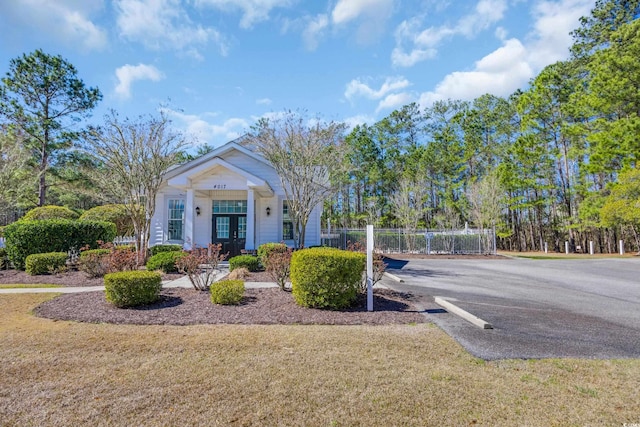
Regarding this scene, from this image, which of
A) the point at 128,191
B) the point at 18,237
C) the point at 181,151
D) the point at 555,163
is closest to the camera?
the point at 18,237

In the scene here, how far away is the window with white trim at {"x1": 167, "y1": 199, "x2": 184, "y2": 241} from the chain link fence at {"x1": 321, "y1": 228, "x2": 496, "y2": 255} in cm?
965

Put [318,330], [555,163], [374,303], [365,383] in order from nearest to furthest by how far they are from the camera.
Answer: [365,383]
[318,330]
[374,303]
[555,163]

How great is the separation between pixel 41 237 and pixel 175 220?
4.91 metres

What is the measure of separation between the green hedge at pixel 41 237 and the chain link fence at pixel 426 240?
13646 mm

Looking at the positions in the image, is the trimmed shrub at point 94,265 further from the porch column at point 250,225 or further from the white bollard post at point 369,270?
the white bollard post at point 369,270

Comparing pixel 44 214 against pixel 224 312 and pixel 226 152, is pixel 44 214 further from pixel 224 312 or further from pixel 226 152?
pixel 224 312

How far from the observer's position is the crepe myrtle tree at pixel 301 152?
42.7 ft

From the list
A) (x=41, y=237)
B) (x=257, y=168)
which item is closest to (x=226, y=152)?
(x=257, y=168)

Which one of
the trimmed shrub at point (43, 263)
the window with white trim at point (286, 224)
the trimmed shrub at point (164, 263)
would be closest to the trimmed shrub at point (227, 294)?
the trimmed shrub at point (164, 263)

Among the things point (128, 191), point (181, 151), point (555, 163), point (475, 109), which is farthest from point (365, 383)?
point (475, 109)

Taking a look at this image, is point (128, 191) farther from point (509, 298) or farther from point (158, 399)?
point (509, 298)

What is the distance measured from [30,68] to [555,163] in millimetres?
42158

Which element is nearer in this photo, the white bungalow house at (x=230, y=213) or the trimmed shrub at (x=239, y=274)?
the trimmed shrub at (x=239, y=274)

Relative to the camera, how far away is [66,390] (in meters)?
3.08
